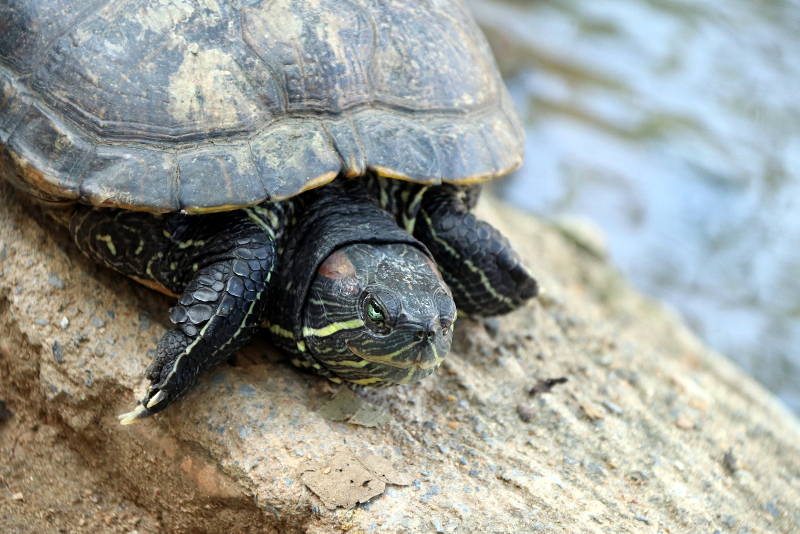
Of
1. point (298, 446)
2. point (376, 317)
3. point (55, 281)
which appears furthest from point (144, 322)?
point (376, 317)

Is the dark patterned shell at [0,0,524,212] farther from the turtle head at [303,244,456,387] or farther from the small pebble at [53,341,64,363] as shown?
the small pebble at [53,341,64,363]

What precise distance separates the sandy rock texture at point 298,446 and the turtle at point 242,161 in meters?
0.25

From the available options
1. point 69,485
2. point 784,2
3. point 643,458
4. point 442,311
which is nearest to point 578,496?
point 643,458

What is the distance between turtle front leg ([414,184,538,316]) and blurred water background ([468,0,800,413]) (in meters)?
4.20

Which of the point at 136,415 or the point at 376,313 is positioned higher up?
the point at 376,313

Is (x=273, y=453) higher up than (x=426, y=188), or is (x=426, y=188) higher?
(x=426, y=188)

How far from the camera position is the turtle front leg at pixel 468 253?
386 cm

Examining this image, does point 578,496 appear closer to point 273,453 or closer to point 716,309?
point 273,453

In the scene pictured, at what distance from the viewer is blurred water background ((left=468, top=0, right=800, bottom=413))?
8172mm

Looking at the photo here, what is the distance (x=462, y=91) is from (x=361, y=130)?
0.83 metres

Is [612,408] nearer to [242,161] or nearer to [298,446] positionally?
[298,446]

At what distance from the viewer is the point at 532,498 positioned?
3254mm

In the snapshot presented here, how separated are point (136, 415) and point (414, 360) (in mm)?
1346

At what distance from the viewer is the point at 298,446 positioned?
316cm
